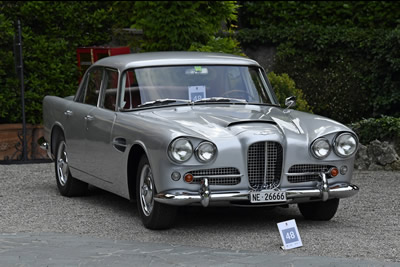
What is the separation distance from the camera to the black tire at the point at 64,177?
10.6m

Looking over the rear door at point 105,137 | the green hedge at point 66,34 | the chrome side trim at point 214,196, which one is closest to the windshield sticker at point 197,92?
the rear door at point 105,137

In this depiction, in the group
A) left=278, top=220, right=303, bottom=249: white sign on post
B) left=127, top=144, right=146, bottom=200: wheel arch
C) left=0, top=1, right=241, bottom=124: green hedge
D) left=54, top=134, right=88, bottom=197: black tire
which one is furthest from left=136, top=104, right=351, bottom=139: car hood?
left=0, top=1, right=241, bottom=124: green hedge

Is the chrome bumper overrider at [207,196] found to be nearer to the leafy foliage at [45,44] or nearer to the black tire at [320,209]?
the black tire at [320,209]

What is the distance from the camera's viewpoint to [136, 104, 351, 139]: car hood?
823cm

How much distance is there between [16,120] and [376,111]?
18.9 ft

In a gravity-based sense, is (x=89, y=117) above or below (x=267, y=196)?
above

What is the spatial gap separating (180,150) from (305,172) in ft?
3.66

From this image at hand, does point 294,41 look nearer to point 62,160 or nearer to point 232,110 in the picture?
point 62,160

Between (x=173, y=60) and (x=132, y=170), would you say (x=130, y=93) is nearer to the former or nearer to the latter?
(x=173, y=60)

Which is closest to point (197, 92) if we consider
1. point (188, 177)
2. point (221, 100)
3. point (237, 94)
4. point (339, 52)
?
point (221, 100)

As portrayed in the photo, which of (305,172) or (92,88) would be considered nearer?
(305,172)


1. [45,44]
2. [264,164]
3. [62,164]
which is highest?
[264,164]

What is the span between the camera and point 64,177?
1077cm

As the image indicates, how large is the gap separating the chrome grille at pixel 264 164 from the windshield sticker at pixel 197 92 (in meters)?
1.27
